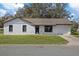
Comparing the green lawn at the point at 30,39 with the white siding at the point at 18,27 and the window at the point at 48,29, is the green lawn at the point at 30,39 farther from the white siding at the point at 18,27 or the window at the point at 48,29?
the window at the point at 48,29

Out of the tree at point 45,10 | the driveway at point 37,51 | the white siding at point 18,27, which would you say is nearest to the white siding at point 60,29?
the white siding at point 18,27

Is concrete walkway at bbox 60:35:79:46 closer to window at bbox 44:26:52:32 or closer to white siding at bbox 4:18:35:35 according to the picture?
window at bbox 44:26:52:32

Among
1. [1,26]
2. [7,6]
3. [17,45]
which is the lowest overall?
[17,45]

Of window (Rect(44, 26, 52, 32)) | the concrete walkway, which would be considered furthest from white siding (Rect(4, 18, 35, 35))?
the concrete walkway

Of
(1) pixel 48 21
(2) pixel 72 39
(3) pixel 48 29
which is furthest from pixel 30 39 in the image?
(2) pixel 72 39

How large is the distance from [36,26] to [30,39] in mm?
847

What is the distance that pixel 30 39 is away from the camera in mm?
10906

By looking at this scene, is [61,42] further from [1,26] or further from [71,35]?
[1,26]

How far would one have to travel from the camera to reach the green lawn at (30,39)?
35.6ft

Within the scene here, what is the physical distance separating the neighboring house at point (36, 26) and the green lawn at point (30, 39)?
0.66 feet

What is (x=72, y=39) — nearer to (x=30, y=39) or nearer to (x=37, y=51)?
(x=30, y=39)

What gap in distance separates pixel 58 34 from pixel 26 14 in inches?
68.1

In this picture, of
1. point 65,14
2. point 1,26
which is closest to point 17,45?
point 1,26

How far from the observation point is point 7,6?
10492 mm
